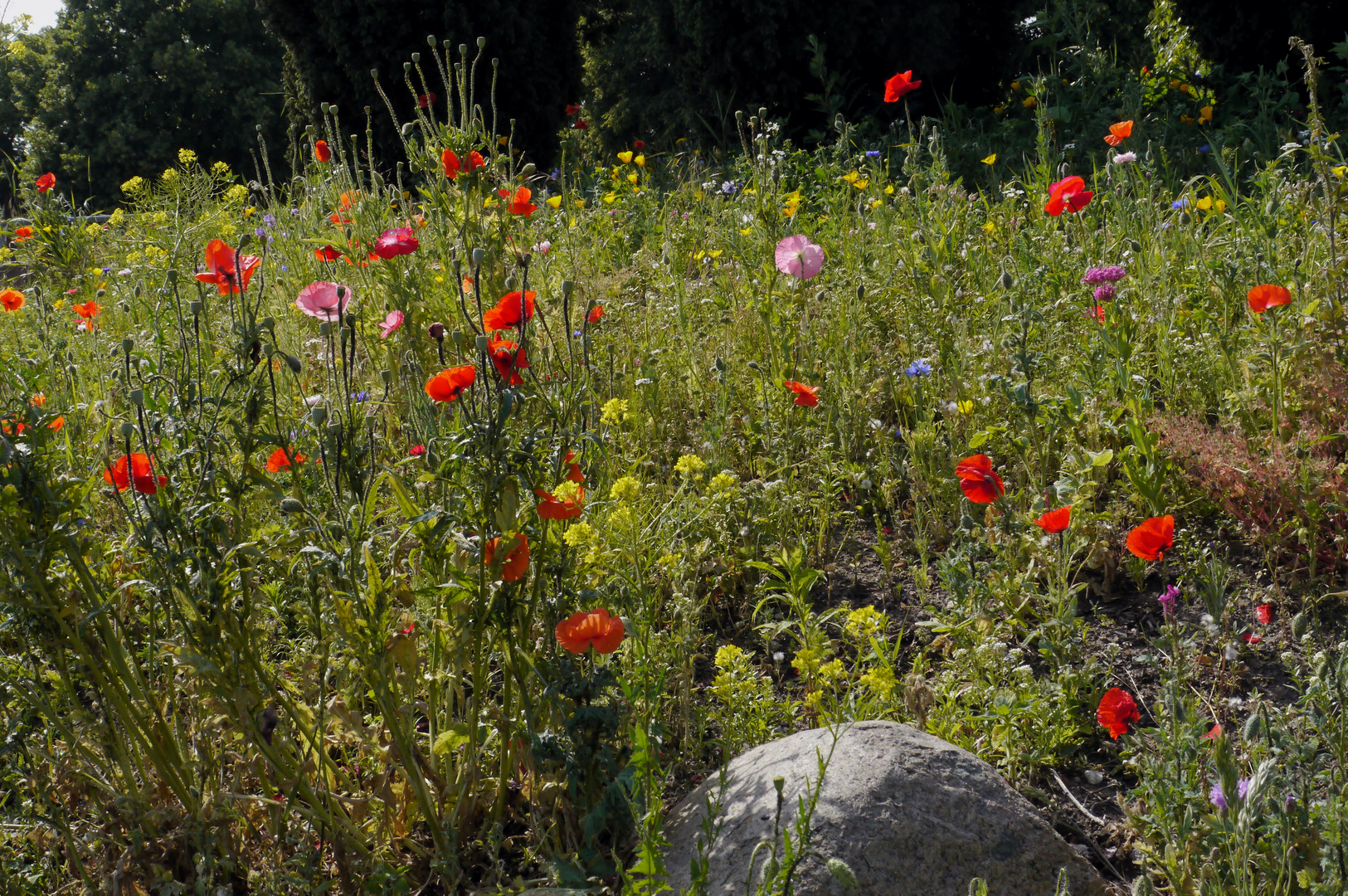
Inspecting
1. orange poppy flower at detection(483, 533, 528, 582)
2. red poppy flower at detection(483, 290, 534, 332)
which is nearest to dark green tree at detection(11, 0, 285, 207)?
red poppy flower at detection(483, 290, 534, 332)

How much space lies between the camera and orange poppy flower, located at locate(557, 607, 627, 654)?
1457mm

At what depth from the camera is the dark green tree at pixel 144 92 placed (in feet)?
65.5

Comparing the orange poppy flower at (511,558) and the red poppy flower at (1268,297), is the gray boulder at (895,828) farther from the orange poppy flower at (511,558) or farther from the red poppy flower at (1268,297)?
the red poppy flower at (1268,297)

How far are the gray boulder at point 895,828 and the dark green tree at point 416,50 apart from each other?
26.2 feet

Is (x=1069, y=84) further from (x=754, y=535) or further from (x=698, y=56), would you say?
(x=754, y=535)

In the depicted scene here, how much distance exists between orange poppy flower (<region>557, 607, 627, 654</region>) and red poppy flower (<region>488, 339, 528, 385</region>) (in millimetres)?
424

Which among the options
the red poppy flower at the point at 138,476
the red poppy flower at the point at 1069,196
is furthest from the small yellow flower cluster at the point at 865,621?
the red poppy flower at the point at 1069,196

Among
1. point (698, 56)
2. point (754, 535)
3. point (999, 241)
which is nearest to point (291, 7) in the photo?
point (698, 56)

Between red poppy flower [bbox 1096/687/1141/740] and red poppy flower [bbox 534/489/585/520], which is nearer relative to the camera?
red poppy flower [bbox 534/489/585/520]

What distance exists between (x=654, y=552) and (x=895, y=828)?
2.60 feet

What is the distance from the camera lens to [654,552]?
6.64 ft

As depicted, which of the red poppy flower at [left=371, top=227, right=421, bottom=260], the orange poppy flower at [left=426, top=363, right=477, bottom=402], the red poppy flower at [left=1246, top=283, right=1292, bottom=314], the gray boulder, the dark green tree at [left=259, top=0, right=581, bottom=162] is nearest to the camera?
the gray boulder

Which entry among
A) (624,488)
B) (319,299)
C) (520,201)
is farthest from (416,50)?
(624,488)

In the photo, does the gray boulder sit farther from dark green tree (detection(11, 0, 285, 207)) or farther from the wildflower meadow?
dark green tree (detection(11, 0, 285, 207))
